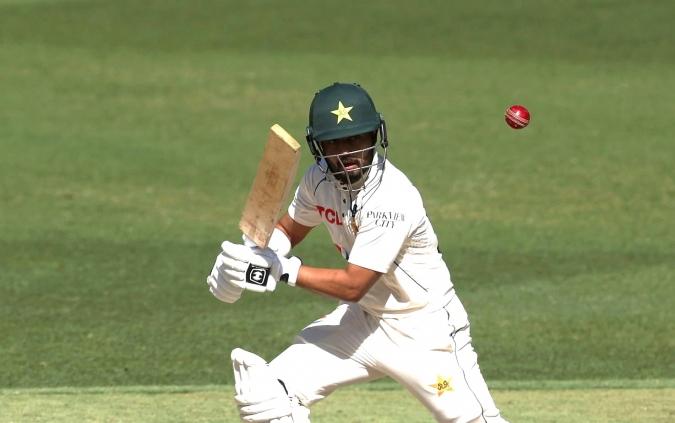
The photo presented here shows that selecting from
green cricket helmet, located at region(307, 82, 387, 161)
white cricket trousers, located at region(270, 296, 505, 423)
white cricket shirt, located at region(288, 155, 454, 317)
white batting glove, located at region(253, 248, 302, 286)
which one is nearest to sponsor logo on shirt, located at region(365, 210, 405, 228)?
white cricket shirt, located at region(288, 155, 454, 317)

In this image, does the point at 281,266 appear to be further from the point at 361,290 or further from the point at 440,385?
the point at 440,385

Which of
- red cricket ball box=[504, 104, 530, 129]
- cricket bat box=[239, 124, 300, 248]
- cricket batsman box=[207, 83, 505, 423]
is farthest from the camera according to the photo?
red cricket ball box=[504, 104, 530, 129]

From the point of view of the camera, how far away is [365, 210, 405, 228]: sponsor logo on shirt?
20.3 ft

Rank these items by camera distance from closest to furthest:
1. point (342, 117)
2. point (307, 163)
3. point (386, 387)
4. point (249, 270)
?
point (249, 270), point (342, 117), point (386, 387), point (307, 163)

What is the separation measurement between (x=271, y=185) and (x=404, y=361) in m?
1.05

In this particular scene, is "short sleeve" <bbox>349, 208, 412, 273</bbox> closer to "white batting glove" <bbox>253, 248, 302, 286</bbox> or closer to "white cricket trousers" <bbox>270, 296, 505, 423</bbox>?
"white batting glove" <bbox>253, 248, 302, 286</bbox>

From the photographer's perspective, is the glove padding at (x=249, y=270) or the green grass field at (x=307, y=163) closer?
the glove padding at (x=249, y=270)

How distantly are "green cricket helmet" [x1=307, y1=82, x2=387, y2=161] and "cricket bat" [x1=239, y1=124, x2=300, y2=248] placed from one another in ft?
0.75

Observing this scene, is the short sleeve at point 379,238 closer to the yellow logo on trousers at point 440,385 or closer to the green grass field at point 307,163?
the yellow logo on trousers at point 440,385

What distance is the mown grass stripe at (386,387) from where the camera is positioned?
29.3 ft

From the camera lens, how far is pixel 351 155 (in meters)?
6.19

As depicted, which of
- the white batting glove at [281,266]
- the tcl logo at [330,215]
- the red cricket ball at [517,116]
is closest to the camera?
A: the white batting glove at [281,266]

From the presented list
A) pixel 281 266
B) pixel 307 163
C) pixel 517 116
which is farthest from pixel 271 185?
pixel 307 163

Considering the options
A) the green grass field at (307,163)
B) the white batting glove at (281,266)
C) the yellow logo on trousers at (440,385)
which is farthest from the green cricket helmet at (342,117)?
the green grass field at (307,163)
